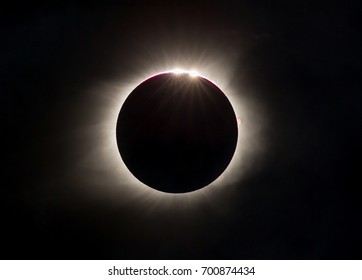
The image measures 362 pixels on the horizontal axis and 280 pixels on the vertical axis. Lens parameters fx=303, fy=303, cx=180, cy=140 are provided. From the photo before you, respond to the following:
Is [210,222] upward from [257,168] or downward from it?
downward

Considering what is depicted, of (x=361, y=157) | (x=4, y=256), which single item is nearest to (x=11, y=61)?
(x=4, y=256)

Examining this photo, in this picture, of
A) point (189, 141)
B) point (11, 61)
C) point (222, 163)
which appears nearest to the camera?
point (189, 141)

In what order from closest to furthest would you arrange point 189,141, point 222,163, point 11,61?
point 189,141 < point 222,163 < point 11,61

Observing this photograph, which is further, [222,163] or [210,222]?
[210,222]

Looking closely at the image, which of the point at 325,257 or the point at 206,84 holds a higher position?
the point at 206,84

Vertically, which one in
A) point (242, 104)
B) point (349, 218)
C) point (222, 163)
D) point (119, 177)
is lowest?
point (349, 218)

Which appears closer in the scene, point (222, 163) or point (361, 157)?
point (222, 163)

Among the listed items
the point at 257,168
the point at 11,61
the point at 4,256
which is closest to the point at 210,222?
the point at 257,168

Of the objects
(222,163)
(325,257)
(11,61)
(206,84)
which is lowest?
(325,257)

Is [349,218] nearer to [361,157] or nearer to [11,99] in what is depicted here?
[361,157]

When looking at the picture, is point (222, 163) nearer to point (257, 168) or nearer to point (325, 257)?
point (257, 168)
